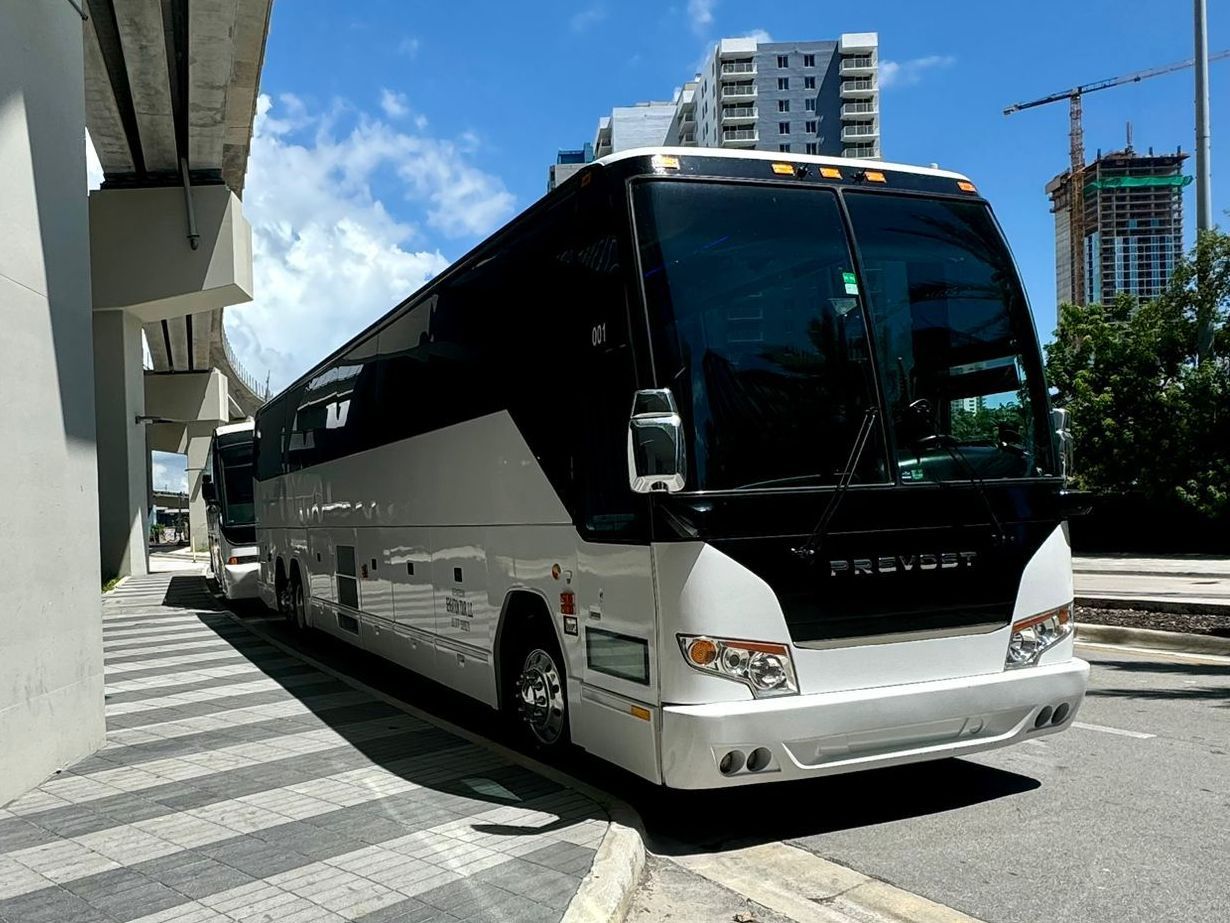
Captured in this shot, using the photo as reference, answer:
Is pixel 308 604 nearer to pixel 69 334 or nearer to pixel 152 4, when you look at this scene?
pixel 69 334

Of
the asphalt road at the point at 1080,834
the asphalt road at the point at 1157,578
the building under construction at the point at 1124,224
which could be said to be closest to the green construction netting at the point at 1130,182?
the building under construction at the point at 1124,224

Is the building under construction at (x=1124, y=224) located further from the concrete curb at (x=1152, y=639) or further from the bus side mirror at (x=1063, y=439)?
the bus side mirror at (x=1063, y=439)

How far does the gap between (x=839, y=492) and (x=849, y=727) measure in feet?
3.65

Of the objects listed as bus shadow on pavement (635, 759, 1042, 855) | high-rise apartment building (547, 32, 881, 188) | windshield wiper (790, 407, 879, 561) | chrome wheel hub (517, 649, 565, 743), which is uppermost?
high-rise apartment building (547, 32, 881, 188)

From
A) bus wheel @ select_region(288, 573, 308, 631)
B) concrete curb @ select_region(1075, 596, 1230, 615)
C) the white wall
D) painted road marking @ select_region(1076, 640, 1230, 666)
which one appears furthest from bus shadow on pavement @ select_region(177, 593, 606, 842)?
concrete curb @ select_region(1075, 596, 1230, 615)

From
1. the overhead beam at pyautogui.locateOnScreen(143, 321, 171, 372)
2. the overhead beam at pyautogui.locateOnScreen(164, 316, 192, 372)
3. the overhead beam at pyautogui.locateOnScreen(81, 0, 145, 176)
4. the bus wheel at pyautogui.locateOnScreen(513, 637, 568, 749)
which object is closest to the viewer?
the bus wheel at pyautogui.locateOnScreen(513, 637, 568, 749)

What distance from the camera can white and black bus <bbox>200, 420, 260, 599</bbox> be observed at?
2027cm

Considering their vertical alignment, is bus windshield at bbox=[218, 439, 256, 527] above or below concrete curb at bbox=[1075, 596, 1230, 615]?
above

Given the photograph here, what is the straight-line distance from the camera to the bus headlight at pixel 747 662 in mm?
5023

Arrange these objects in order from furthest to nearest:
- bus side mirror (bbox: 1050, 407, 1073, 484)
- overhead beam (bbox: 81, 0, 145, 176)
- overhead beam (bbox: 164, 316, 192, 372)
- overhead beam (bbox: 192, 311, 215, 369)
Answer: overhead beam (bbox: 164, 316, 192, 372) → overhead beam (bbox: 192, 311, 215, 369) → overhead beam (bbox: 81, 0, 145, 176) → bus side mirror (bbox: 1050, 407, 1073, 484)

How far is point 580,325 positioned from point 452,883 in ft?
9.43

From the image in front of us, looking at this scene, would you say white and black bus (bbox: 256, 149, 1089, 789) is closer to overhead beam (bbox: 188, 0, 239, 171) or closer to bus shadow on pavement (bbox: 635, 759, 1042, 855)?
bus shadow on pavement (bbox: 635, 759, 1042, 855)

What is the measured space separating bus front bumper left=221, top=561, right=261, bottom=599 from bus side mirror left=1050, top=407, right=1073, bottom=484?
16818 millimetres

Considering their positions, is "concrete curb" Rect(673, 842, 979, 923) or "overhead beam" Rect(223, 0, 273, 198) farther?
"overhead beam" Rect(223, 0, 273, 198)
